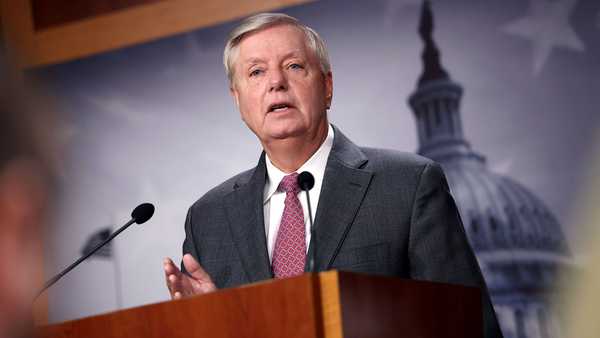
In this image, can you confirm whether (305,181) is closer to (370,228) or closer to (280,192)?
(370,228)

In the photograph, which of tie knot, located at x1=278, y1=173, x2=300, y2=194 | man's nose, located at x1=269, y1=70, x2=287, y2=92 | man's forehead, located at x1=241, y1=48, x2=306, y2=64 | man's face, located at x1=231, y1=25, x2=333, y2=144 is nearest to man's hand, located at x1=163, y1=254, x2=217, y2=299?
tie knot, located at x1=278, y1=173, x2=300, y2=194

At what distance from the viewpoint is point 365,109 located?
509 cm

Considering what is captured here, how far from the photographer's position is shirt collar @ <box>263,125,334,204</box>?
123 inches

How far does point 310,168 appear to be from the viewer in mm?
3127

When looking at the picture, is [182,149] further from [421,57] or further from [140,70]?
[421,57]

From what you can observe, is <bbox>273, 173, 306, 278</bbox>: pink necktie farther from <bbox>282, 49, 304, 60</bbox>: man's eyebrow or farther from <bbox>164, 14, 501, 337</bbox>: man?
<bbox>282, 49, 304, 60</bbox>: man's eyebrow

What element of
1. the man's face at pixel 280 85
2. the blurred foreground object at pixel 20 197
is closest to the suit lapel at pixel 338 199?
the man's face at pixel 280 85

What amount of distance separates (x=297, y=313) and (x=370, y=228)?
0.98 m

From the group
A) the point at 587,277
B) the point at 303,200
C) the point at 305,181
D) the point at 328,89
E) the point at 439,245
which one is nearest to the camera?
the point at 305,181

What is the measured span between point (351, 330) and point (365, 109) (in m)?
3.27

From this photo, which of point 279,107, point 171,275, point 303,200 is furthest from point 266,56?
point 171,275

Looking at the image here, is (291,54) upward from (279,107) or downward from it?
upward

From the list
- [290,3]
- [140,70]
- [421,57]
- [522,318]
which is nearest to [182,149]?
[140,70]

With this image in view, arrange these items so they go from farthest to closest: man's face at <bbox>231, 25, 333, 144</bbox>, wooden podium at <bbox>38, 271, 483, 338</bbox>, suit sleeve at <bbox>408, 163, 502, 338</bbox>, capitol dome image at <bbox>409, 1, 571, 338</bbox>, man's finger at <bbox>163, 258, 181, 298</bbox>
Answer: capitol dome image at <bbox>409, 1, 571, 338</bbox> → man's face at <bbox>231, 25, 333, 144</bbox> → suit sleeve at <bbox>408, 163, 502, 338</bbox> → man's finger at <bbox>163, 258, 181, 298</bbox> → wooden podium at <bbox>38, 271, 483, 338</bbox>
